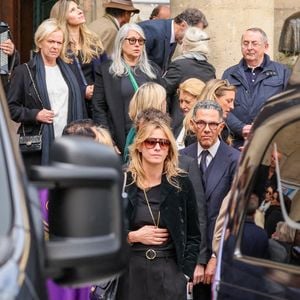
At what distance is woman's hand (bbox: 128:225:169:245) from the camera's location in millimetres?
7340

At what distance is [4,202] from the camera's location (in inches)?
141

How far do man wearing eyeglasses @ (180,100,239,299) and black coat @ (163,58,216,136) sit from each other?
5.48 feet

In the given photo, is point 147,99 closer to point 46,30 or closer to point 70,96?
point 70,96

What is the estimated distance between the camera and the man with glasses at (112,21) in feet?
37.7

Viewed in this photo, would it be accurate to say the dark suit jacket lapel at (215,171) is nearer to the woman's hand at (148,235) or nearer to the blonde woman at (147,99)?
the blonde woman at (147,99)

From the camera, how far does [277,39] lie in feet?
48.3

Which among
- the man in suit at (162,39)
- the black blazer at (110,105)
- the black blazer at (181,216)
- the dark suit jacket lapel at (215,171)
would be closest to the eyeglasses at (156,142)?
the black blazer at (181,216)

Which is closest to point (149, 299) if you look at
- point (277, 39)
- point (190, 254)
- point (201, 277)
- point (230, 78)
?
point (190, 254)

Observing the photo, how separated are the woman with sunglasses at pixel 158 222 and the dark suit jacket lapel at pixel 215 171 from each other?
793 mm

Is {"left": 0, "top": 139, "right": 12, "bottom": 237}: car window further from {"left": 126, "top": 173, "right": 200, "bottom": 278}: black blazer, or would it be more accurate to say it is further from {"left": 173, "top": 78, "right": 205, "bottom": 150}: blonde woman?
{"left": 173, "top": 78, "right": 205, "bottom": 150}: blonde woman

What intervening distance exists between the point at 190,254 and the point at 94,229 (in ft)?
13.3

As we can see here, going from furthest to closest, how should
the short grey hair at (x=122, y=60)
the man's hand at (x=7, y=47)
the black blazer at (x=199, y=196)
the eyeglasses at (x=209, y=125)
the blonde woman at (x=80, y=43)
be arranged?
the man's hand at (x=7, y=47) < the blonde woman at (x=80, y=43) < the short grey hair at (x=122, y=60) < the eyeglasses at (x=209, y=125) < the black blazer at (x=199, y=196)

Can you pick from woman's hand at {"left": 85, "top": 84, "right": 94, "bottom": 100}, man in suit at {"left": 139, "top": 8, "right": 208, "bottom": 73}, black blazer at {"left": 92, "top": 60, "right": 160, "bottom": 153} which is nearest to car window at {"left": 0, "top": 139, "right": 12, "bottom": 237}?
black blazer at {"left": 92, "top": 60, "right": 160, "bottom": 153}

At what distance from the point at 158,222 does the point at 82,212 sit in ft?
13.0
